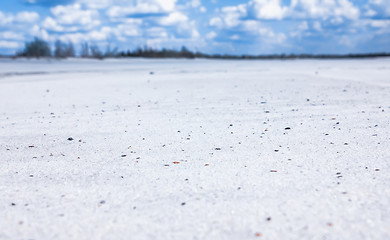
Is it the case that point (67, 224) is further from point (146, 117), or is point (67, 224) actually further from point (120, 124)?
point (146, 117)

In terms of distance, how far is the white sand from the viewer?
92.9 inches

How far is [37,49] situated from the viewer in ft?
146

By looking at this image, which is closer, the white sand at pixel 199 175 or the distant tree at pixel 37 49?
the white sand at pixel 199 175

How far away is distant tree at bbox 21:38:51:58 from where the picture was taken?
43.4m

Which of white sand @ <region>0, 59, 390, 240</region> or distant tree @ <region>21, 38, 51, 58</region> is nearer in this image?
white sand @ <region>0, 59, 390, 240</region>

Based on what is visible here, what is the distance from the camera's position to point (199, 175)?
330cm

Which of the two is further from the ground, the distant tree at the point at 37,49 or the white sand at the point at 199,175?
the distant tree at the point at 37,49

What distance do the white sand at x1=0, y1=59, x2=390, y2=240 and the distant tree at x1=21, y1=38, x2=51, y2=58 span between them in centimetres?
4022

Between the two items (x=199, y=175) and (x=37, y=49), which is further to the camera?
(x=37, y=49)

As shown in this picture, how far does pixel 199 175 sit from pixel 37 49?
46167mm

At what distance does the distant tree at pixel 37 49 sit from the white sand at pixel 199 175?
40.2 meters

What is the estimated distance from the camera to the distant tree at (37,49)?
43.4 meters

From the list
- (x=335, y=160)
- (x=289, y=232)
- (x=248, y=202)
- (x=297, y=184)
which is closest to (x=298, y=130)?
(x=335, y=160)

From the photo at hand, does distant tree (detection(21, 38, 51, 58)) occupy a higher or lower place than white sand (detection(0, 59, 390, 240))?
higher
